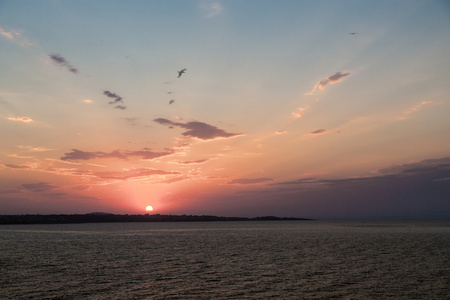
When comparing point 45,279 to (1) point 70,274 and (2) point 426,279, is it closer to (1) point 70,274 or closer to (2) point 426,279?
(1) point 70,274

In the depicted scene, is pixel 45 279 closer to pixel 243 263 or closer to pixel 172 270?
pixel 172 270

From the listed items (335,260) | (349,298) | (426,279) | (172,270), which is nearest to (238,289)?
(349,298)

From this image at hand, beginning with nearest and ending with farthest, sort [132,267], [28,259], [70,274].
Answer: [70,274] → [132,267] → [28,259]

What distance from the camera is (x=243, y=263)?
42.4 meters

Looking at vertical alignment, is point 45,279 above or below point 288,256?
above

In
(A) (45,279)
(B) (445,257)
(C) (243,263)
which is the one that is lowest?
(B) (445,257)

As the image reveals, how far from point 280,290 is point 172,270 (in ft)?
47.2

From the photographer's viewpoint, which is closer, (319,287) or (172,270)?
(319,287)

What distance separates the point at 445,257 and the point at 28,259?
5723 centimetres

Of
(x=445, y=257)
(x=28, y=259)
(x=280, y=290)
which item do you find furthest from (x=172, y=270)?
(x=445, y=257)

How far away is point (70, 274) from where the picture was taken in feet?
116

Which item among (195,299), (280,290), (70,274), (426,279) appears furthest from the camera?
(70,274)

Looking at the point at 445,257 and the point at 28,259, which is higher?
the point at 28,259

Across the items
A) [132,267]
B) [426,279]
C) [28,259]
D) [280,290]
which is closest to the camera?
[280,290]
